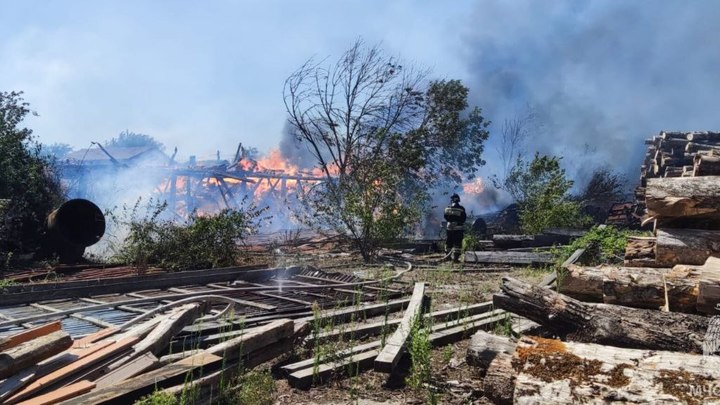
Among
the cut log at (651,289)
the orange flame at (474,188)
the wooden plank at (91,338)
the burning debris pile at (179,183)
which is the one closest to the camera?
the wooden plank at (91,338)

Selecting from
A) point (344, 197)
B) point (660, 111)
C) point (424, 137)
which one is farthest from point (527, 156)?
point (344, 197)

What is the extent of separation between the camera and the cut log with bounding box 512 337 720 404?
8.48 feet

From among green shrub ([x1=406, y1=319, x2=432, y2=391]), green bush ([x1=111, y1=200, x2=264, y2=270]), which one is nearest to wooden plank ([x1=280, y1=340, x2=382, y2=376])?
green shrub ([x1=406, y1=319, x2=432, y2=391])

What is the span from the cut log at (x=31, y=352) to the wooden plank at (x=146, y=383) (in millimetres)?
518

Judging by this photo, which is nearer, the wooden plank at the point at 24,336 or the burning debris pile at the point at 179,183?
the wooden plank at the point at 24,336

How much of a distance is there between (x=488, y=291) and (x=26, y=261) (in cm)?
1131

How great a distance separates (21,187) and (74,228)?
2.09 m

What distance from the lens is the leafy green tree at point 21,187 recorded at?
12625 mm

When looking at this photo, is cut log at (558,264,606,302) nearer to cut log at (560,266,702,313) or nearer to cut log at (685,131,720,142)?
cut log at (560,266,702,313)

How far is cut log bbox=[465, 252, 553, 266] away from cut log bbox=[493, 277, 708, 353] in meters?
7.37

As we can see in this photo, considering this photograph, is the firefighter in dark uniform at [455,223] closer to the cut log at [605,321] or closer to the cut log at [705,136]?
the cut log at [705,136]

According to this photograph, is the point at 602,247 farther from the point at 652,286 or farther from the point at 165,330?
the point at 165,330

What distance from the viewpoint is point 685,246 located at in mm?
5184

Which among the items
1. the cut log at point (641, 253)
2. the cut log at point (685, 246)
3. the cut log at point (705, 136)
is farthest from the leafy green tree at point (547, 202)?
the cut log at point (685, 246)
